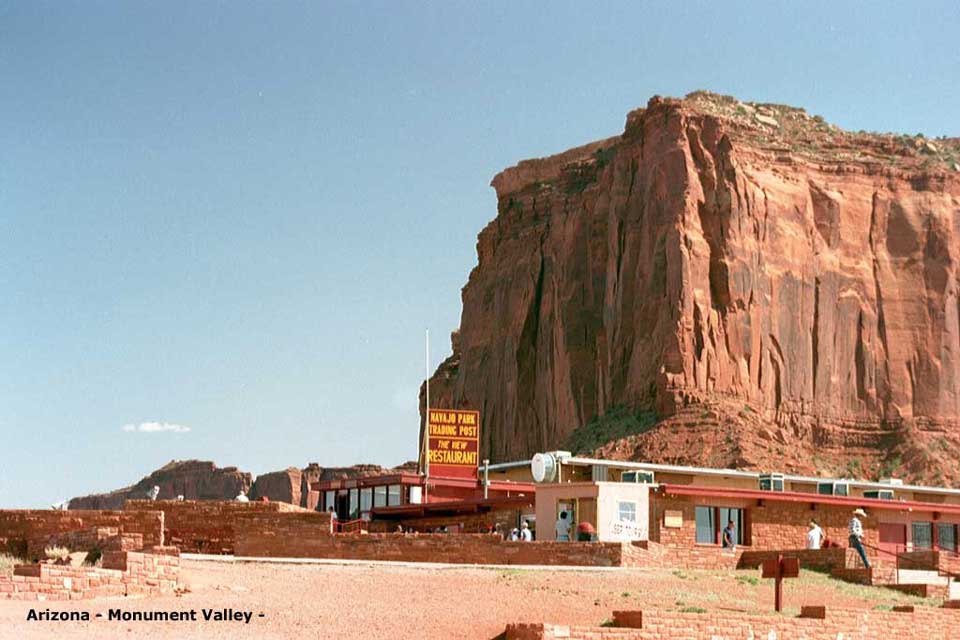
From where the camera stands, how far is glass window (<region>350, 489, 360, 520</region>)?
6048 centimetres

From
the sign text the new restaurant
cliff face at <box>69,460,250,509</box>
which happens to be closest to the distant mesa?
cliff face at <box>69,460,250,509</box>

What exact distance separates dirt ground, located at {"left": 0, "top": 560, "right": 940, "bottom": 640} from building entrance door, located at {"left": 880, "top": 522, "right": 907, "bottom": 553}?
18847mm

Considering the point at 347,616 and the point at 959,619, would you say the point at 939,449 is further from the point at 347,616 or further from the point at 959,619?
the point at 347,616

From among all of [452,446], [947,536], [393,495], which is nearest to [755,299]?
[947,536]

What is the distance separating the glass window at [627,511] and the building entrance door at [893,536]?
1375cm

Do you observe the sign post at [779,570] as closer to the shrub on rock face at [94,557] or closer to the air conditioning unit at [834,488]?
the shrub on rock face at [94,557]

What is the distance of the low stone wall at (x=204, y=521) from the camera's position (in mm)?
45188

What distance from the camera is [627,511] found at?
50.7 meters

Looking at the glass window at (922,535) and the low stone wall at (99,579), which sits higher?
the low stone wall at (99,579)

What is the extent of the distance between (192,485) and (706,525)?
446 ft

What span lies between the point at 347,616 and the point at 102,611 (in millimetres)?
4775

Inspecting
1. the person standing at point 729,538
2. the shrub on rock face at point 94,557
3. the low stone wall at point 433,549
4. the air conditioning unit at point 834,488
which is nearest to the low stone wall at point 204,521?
the low stone wall at point 433,549

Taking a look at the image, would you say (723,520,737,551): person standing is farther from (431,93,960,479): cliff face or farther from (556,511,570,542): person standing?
(431,93,960,479): cliff face

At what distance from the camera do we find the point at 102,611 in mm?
27422
